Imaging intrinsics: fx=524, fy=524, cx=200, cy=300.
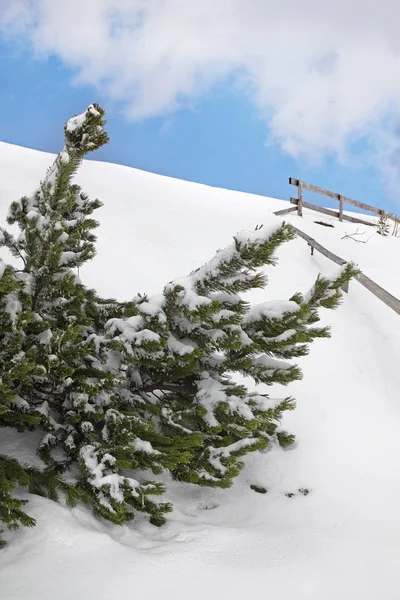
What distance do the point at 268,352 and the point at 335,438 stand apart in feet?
6.51

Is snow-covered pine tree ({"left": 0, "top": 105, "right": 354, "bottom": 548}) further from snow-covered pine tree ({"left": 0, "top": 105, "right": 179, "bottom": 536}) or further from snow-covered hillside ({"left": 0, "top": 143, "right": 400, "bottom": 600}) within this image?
snow-covered hillside ({"left": 0, "top": 143, "right": 400, "bottom": 600})

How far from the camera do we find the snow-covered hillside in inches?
117

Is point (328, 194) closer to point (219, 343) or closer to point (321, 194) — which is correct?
point (321, 194)

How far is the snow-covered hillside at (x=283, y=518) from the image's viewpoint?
9.78 ft

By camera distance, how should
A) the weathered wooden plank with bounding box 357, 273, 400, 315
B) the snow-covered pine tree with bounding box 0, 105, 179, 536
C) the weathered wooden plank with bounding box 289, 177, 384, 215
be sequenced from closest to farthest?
the snow-covered pine tree with bounding box 0, 105, 179, 536
the weathered wooden plank with bounding box 357, 273, 400, 315
the weathered wooden plank with bounding box 289, 177, 384, 215

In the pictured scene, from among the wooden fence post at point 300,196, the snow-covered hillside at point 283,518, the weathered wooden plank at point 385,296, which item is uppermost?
the wooden fence post at point 300,196

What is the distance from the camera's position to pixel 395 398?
6426 millimetres

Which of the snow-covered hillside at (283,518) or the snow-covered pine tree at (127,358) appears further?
the snow-covered pine tree at (127,358)

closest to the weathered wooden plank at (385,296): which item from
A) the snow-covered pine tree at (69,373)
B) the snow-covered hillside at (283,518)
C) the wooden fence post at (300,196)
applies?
the snow-covered hillside at (283,518)

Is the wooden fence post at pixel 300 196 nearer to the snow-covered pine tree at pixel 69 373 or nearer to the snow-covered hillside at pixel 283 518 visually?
the snow-covered hillside at pixel 283 518

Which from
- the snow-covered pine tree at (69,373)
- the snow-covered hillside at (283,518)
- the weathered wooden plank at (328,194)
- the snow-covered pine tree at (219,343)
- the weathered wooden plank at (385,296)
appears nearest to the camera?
the snow-covered hillside at (283,518)

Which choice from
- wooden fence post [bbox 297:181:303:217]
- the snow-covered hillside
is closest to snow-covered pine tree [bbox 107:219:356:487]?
the snow-covered hillside

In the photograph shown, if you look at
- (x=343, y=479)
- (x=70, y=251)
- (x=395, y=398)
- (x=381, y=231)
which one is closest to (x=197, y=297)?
(x=70, y=251)

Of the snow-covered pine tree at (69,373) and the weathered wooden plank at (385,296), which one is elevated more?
the weathered wooden plank at (385,296)
